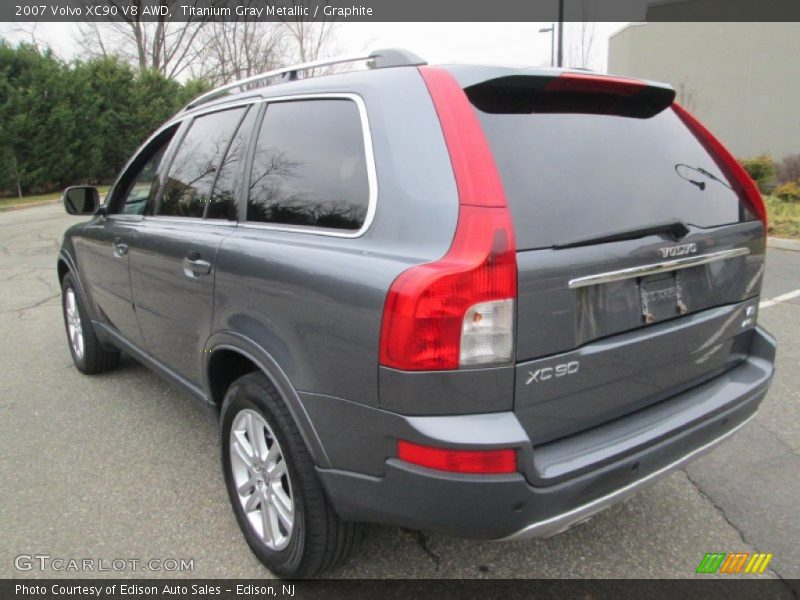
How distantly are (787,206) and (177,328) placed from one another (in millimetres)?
13497

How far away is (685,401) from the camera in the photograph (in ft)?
7.20

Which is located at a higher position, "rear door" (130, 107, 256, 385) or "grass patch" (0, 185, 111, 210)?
"rear door" (130, 107, 256, 385)

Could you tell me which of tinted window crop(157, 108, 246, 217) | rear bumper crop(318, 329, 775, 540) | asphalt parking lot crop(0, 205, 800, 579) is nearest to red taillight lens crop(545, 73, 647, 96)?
rear bumper crop(318, 329, 775, 540)

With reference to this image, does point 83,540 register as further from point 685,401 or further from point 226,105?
point 685,401

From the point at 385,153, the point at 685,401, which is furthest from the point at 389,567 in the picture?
the point at 385,153

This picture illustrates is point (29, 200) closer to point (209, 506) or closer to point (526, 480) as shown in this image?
point (209, 506)

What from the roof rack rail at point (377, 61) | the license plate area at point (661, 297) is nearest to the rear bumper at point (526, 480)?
the license plate area at point (661, 297)

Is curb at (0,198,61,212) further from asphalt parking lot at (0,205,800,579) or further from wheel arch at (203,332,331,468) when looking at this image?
wheel arch at (203,332,331,468)

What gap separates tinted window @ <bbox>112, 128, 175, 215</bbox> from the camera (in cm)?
347

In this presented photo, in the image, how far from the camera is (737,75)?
23.8m

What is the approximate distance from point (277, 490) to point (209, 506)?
2.45 ft

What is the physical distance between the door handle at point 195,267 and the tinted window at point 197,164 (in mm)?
285

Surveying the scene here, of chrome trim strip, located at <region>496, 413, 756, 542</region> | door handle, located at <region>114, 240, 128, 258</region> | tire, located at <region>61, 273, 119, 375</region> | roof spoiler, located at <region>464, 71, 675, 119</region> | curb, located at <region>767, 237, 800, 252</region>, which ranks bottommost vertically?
curb, located at <region>767, 237, 800, 252</region>

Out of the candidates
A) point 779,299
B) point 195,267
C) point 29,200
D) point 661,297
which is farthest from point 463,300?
point 29,200
